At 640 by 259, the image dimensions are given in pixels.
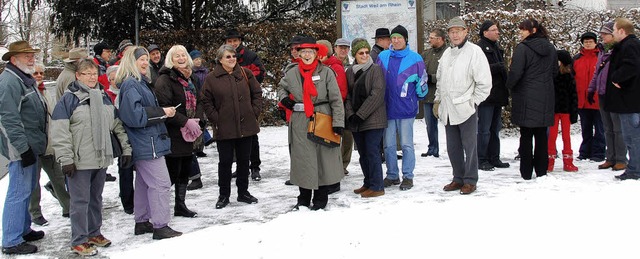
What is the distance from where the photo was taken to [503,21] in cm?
1079

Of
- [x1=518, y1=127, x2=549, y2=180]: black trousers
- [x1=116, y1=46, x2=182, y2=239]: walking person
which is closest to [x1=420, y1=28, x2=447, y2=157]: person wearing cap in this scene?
[x1=518, y1=127, x2=549, y2=180]: black trousers

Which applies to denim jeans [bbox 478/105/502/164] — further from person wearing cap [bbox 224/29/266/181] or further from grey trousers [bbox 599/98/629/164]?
person wearing cap [bbox 224/29/266/181]

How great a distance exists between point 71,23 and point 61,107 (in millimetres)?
8702

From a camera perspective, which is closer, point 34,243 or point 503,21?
point 34,243

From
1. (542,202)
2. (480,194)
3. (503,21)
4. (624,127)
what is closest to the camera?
(542,202)

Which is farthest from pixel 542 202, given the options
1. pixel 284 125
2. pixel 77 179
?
pixel 284 125

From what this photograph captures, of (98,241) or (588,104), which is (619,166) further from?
(98,241)

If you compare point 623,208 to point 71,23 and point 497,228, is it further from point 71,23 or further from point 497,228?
point 71,23

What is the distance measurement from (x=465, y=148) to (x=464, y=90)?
0.67 metres

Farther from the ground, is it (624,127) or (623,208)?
(624,127)

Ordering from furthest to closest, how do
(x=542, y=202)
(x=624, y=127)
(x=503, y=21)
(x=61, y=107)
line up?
(x=503, y=21)
(x=624, y=127)
(x=542, y=202)
(x=61, y=107)

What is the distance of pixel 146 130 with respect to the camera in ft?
18.3

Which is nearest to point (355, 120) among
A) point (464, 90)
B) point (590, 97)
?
point (464, 90)

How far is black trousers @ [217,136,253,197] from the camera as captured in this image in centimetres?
676
